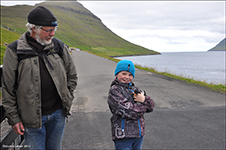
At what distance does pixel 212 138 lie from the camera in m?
4.19

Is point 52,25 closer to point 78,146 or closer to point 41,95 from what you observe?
point 41,95

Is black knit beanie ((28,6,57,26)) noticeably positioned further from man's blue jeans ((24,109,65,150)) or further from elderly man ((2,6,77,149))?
man's blue jeans ((24,109,65,150))

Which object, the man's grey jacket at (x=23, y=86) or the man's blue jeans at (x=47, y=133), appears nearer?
the man's grey jacket at (x=23, y=86)

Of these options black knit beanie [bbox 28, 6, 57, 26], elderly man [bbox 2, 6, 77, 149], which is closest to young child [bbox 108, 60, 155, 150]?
elderly man [bbox 2, 6, 77, 149]

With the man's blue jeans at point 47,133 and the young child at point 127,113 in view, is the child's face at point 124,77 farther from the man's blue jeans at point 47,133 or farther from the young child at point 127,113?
the man's blue jeans at point 47,133

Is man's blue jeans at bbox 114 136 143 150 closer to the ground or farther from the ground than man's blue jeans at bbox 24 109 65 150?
closer to the ground

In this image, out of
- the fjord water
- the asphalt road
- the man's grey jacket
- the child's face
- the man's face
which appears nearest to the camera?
the man's grey jacket

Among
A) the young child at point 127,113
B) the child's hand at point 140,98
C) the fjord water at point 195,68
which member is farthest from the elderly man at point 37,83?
the fjord water at point 195,68

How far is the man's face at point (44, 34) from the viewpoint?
2110mm

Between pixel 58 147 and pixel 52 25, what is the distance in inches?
63.7

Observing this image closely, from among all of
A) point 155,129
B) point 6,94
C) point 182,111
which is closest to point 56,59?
point 6,94

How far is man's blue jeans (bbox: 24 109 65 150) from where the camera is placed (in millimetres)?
2170

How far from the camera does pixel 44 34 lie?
2.14m

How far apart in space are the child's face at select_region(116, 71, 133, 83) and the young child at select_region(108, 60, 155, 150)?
0.04m
